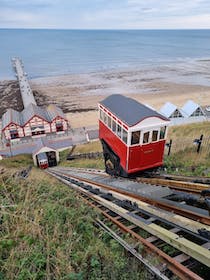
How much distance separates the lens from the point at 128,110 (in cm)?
988

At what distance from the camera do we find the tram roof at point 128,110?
8992 mm

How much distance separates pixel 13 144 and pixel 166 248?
2436cm

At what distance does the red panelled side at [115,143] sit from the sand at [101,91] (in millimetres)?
18321

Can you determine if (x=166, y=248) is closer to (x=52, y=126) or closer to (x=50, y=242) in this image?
(x=50, y=242)

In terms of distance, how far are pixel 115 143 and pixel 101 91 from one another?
120ft

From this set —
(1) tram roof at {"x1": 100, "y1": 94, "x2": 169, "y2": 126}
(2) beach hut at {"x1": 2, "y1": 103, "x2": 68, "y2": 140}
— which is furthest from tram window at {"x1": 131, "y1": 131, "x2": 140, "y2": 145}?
(2) beach hut at {"x1": 2, "y1": 103, "x2": 68, "y2": 140}

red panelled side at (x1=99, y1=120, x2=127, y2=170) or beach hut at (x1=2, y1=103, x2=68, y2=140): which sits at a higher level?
red panelled side at (x1=99, y1=120, x2=127, y2=170)

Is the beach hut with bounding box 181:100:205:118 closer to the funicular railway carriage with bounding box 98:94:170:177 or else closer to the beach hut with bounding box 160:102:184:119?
the beach hut with bounding box 160:102:184:119

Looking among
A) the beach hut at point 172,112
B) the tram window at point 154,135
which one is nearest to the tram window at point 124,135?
the tram window at point 154,135

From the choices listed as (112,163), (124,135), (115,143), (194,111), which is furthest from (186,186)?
(194,111)

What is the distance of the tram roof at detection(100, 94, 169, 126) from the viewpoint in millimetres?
8992

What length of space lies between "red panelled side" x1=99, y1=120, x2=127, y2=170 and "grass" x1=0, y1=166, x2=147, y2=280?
4995 millimetres

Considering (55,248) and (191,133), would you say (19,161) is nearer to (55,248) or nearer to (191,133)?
(191,133)

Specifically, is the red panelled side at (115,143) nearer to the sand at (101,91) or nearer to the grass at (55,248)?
the grass at (55,248)
